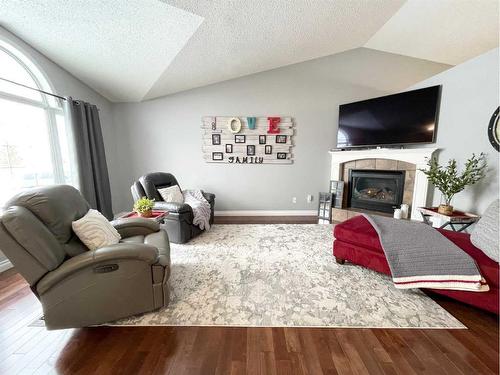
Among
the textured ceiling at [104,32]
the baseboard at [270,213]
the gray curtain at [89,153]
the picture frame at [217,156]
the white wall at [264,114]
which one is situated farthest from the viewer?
the baseboard at [270,213]

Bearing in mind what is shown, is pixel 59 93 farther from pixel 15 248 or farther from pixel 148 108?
pixel 15 248

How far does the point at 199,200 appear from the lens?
10.6ft

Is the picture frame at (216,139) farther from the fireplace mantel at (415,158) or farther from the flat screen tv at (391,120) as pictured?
the fireplace mantel at (415,158)

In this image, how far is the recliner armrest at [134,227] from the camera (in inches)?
76.3

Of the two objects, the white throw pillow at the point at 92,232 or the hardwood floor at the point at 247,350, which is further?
the white throw pillow at the point at 92,232

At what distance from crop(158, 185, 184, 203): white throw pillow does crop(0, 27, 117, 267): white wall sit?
5.16 ft

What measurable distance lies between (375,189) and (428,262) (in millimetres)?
2200

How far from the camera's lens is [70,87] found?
292 centimetres

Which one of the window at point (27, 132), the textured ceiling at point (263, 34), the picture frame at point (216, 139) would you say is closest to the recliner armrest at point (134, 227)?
the window at point (27, 132)

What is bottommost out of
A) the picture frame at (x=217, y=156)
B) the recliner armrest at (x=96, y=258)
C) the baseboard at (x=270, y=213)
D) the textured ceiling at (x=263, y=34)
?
the baseboard at (x=270, y=213)

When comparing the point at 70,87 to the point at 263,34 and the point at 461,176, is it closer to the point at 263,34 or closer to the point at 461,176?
the point at 263,34

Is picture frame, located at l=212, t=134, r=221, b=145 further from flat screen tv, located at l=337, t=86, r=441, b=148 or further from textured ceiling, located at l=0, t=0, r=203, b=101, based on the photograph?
flat screen tv, located at l=337, t=86, r=441, b=148

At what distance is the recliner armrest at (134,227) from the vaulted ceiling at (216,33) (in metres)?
1.96

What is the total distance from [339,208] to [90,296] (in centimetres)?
372
